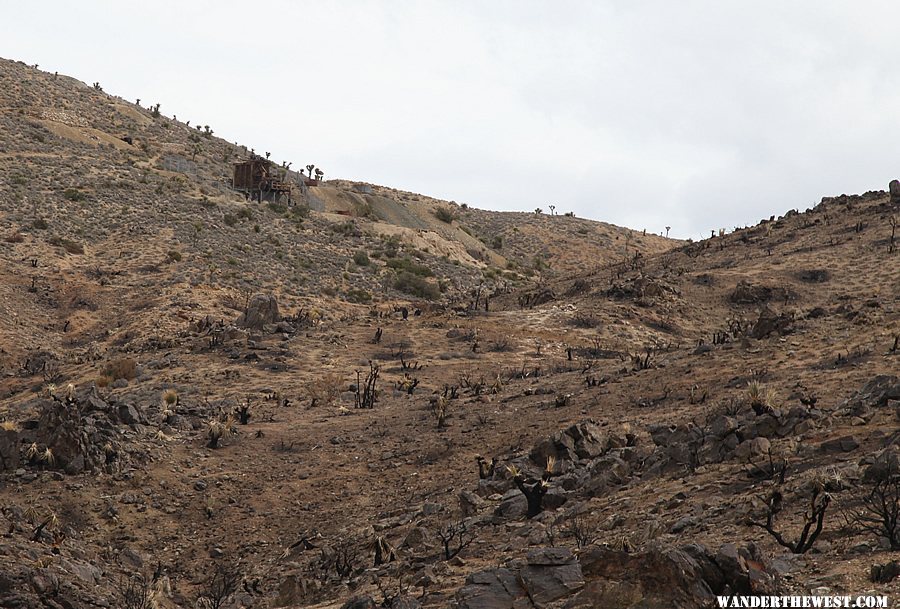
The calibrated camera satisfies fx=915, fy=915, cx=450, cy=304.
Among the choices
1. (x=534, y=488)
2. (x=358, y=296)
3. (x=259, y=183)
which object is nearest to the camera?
(x=534, y=488)

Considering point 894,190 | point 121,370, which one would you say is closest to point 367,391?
point 121,370

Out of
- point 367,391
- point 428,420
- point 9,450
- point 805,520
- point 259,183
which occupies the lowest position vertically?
point 9,450

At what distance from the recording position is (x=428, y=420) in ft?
78.9

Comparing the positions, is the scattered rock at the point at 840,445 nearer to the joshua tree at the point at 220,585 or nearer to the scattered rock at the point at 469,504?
the scattered rock at the point at 469,504

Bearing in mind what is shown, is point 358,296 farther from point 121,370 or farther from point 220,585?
point 220,585

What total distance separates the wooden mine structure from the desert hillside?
10604mm

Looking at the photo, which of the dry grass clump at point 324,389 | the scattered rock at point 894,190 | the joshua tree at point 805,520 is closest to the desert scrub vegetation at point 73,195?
the dry grass clump at point 324,389

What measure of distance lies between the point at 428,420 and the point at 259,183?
4394 centimetres

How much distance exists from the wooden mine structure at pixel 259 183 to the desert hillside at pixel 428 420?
1060 centimetres

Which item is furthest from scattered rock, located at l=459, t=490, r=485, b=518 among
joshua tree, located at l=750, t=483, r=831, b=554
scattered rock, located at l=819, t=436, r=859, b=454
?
scattered rock, located at l=819, t=436, r=859, b=454

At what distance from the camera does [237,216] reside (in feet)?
184

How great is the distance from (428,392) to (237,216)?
3135 centimetres

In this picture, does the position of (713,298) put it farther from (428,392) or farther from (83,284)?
(83,284)

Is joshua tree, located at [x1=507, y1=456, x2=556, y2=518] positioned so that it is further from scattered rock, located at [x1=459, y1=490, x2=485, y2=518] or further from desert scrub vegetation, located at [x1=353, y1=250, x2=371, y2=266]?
desert scrub vegetation, located at [x1=353, y1=250, x2=371, y2=266]
